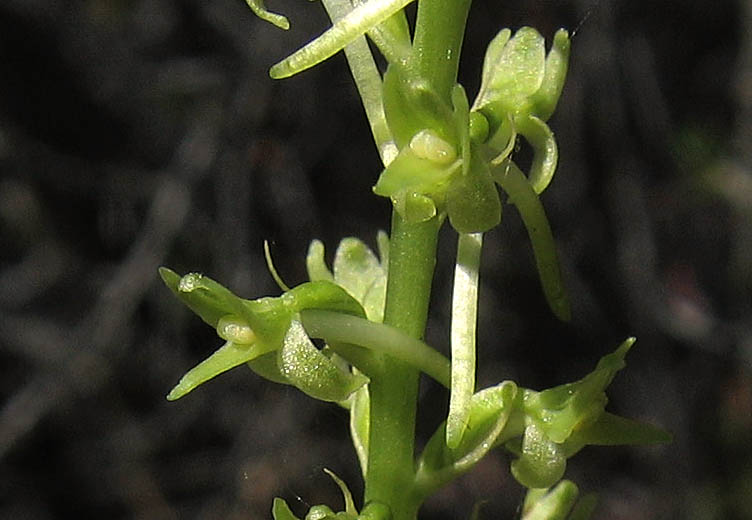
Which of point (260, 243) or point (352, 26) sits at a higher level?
point (352, 26)

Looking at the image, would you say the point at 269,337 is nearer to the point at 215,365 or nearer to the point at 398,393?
the point at 215,365

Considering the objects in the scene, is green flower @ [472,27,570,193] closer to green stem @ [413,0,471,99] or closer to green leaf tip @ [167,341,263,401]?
green stem @ [413,0,471,99]

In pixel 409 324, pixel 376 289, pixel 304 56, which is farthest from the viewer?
pixel 376 289

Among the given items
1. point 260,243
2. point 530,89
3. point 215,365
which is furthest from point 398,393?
point 260,243

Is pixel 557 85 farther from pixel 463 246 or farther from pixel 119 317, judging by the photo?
pixel 119 317

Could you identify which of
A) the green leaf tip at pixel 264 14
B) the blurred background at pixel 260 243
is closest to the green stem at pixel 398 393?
the green leaf tip at pixel 264 14

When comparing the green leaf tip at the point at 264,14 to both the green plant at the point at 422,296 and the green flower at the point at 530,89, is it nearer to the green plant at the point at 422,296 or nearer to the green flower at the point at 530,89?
the green plant at the point at 422,296

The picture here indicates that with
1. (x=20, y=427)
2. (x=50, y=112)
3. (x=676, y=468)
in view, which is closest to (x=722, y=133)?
(x=676, y=468)
